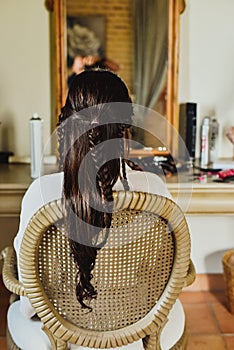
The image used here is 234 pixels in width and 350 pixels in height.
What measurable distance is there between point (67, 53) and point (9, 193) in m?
0.79

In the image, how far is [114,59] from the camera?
226 centimetres

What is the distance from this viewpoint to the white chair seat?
4.11 feet

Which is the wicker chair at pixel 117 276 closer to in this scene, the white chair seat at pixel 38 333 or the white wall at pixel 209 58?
the white chair seat at pixel 38 333

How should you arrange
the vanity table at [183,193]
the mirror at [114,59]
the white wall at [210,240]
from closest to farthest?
1. the vanity table at [183,193]
2. the mirror at [114,59]
3. the white wall at [210,240]

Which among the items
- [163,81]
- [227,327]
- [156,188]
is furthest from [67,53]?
[227,327]

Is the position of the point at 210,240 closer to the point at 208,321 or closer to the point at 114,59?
the point at 208,321

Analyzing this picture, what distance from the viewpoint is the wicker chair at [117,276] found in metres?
1.08

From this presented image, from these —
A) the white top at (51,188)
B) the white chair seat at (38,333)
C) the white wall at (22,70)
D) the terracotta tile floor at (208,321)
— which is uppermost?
the white wall at (22,70)

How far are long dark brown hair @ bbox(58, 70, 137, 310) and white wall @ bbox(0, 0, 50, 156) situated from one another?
1239 mm

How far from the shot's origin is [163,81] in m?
2.29

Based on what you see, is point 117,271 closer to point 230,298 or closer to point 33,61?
point 230,298

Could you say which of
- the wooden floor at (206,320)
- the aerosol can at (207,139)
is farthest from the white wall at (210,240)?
the aerosol can at (207,139)

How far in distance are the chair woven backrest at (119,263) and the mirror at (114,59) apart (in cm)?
125

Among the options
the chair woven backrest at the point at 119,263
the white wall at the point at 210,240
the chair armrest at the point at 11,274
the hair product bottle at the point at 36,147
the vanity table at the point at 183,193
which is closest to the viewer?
the chair woven backrest at the point at 119,263
